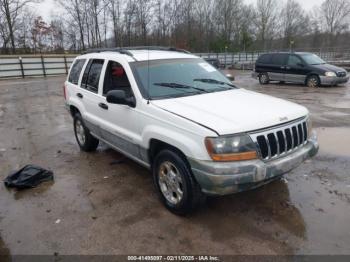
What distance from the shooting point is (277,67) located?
16062 mm

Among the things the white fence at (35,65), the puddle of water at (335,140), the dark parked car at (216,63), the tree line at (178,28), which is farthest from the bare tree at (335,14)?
the puddle of water at (335,140)

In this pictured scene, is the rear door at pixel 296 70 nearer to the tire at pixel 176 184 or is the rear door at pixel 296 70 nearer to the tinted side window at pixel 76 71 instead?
the tinted side window at pixel 76 71

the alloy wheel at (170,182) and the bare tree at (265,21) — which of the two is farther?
the bare tree at (265,21)

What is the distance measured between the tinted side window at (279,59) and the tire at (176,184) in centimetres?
1380

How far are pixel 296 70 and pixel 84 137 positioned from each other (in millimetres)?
12501

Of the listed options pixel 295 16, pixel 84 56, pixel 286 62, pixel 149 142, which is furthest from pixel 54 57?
pixel 295 16

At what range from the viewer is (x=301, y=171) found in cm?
482

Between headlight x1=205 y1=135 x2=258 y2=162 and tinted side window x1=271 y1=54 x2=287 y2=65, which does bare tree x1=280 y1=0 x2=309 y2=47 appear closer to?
tinted side window x1=271 y1=54 x2=287 y2=65

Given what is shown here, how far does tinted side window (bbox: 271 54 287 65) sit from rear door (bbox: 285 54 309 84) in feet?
0.97

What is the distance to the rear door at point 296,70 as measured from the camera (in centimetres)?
1500

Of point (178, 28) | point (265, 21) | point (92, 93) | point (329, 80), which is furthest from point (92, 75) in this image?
point (265, 21)

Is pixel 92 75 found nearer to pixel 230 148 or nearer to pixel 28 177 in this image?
pixel 28 177

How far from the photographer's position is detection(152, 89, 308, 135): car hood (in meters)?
3.13

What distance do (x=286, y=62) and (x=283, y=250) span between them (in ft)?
46.4
